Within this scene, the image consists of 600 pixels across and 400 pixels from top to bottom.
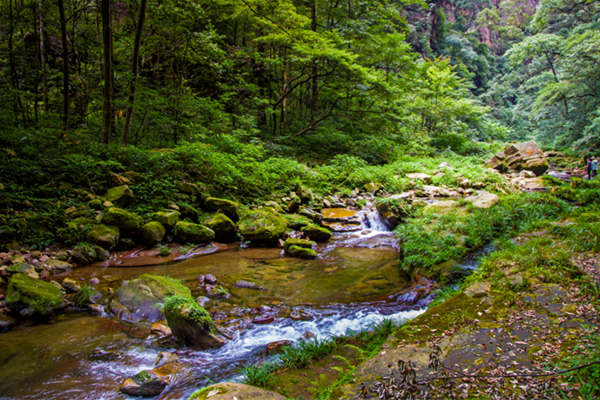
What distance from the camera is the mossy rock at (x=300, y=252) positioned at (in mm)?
6949

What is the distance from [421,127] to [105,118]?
22.5 metres

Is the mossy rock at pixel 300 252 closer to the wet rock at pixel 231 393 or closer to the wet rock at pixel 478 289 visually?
the wet rock at pixel 478 289

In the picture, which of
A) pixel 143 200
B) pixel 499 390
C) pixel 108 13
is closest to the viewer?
pixel 499 390

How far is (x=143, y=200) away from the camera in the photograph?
756 centimetres

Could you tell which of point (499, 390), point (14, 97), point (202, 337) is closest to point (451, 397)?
point (499, 390)

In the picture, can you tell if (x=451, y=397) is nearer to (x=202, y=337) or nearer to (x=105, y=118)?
(x=202, y=337)

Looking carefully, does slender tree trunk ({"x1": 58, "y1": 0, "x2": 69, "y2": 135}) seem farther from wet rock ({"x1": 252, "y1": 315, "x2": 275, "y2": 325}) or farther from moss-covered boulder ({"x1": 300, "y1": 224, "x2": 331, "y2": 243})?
wet rock ({"x1": 252, "y1": 315, "x2": 275, "y2": 325})

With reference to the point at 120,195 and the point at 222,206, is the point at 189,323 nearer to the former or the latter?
the point at 120,195

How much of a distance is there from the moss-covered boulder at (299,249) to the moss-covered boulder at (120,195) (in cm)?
381

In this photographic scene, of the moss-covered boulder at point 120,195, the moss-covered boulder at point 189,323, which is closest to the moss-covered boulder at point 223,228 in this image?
the moss-covered boulder at point 120,195

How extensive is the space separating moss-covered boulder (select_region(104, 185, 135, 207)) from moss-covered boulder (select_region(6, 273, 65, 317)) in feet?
10.6

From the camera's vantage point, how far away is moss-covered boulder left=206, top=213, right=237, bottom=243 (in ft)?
25.1

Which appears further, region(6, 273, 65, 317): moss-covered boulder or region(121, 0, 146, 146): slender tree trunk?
region(121, 0, 146, 146): slender tree trunk

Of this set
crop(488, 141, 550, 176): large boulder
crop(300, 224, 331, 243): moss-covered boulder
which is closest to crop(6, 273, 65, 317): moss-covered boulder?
crop(300, 224, 331, 243): moss-covered boulder
